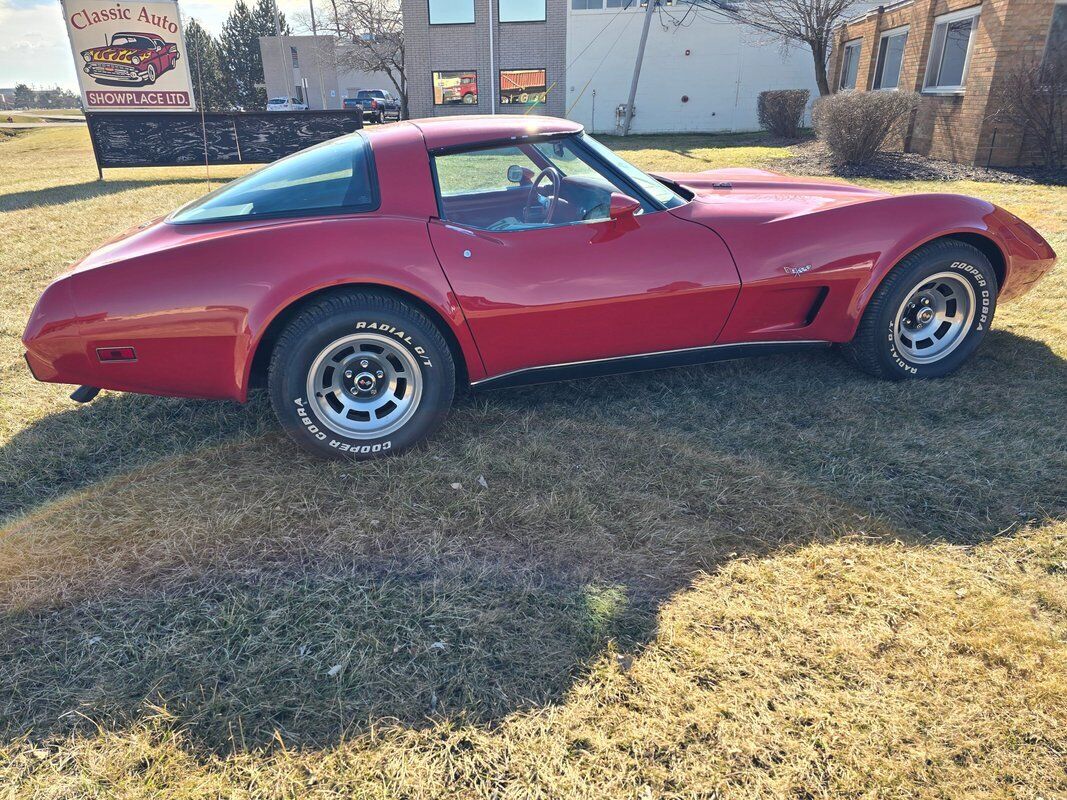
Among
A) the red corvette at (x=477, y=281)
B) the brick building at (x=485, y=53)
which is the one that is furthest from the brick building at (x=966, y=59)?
the brick building at (x=485, y=53)

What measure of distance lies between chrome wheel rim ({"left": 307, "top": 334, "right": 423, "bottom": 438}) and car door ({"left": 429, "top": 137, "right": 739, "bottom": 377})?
0.36 meters

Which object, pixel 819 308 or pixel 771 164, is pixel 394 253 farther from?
pixel 771 164

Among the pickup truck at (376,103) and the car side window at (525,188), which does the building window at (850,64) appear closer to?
the car side window at (525,188)

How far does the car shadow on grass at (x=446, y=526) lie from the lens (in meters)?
2.03

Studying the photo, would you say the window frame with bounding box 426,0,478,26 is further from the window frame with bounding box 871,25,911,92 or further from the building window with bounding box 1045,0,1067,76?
the building window with bounding box 1045,0,1067,76

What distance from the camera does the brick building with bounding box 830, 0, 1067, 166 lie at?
11062 millimetres

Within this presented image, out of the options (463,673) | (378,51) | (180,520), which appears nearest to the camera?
(463,673)

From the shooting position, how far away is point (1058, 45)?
1113 centimetres

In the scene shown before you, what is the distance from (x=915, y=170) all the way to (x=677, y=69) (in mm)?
17317

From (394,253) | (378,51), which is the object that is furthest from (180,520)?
(378,51)

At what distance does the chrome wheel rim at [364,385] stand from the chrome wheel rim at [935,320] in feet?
8.25

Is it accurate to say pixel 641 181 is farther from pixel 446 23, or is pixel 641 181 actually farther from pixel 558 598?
pixel 446 23

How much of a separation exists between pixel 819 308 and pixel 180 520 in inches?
121

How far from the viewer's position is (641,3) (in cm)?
2620
